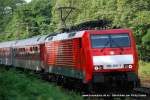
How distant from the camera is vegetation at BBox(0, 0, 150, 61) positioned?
44531 mm

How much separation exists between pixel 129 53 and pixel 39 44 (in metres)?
11.0

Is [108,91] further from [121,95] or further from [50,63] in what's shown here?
[50,63]

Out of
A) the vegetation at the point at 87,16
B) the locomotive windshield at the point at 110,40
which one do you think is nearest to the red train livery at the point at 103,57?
the locomotive windshield at the point at 110,40

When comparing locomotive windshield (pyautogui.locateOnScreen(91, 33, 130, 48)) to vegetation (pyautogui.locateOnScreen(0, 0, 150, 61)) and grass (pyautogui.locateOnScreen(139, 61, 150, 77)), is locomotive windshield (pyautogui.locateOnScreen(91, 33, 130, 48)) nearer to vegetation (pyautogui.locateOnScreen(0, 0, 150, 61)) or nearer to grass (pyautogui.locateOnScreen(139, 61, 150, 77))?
vegetation (pyautogui.locateOnScreen(0, 0, 150, 61))

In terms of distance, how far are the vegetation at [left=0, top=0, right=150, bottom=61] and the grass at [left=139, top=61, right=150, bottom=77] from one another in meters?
1.55

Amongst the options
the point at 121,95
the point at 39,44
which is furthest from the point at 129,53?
the point at 39,44

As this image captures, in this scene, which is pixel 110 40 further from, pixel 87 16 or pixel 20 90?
pixel 87 16

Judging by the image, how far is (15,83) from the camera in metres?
14.8

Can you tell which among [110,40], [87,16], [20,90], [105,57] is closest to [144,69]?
[110,40]

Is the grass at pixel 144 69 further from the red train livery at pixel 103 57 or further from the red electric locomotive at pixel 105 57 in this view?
the red electric locomotive at pixel 105 57

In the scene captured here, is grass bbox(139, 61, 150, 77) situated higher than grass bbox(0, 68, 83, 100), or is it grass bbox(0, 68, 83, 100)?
grass bbox(0, 68, 83, 100)

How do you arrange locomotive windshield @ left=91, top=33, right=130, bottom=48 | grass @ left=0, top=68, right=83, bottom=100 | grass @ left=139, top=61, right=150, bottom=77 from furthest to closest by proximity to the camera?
grass @ left=139, top=61, right=150, bottom=77 → locomotive windshield @ left=91, top=33, right=130, bottom=48 → grass @ left=0, top=68, right=83, bottom=100

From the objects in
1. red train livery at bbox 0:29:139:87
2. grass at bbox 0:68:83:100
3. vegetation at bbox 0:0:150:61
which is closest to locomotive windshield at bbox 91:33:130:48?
red train livery at bbox 0:29:139:87

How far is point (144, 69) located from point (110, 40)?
58.2 ft
